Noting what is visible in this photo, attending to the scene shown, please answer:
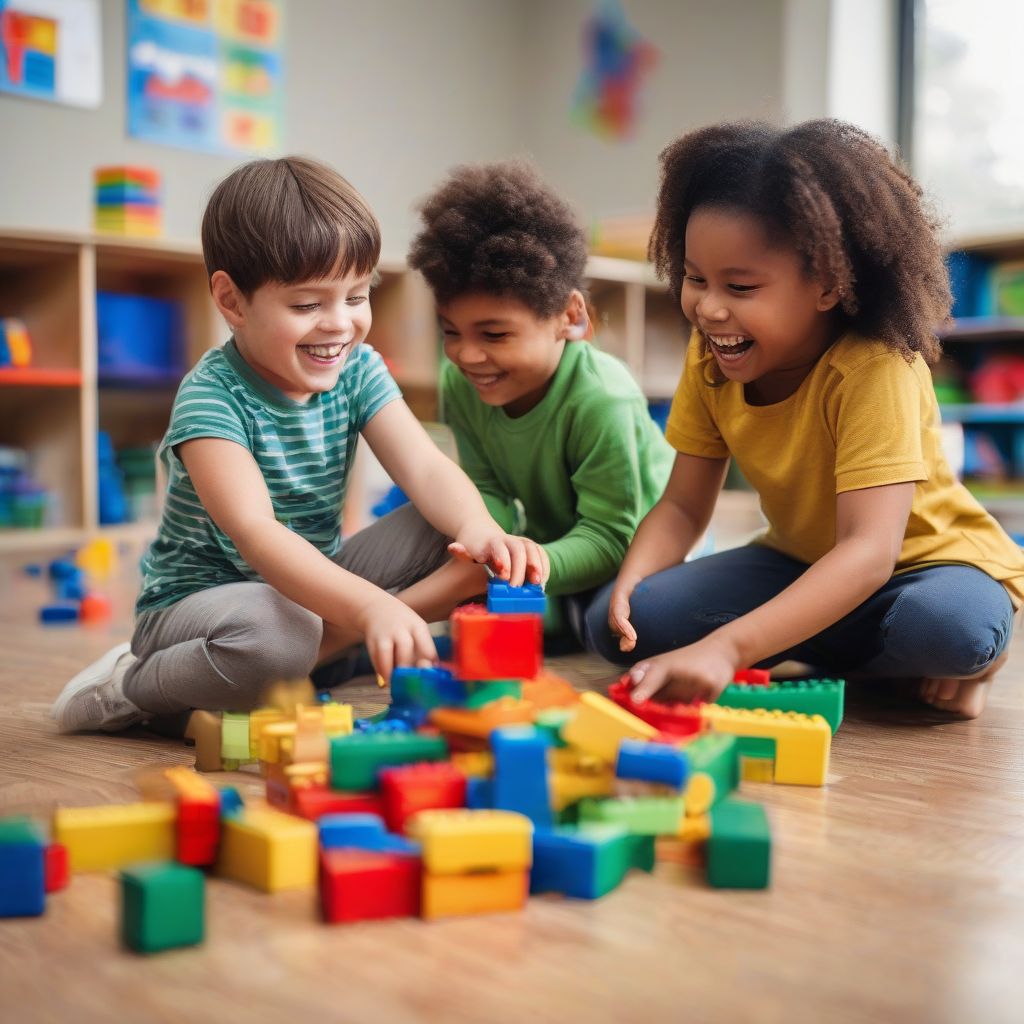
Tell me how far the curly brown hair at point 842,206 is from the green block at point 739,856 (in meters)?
0.54

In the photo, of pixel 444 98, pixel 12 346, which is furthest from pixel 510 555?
pixel 444 98

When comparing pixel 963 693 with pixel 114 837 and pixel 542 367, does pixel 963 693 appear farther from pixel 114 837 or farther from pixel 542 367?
pixel 114 837

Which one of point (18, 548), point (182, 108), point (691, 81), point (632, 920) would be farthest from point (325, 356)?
point (691, 81)

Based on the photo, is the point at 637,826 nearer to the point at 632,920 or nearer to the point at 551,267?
the point at 632,920

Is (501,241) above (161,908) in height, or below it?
above

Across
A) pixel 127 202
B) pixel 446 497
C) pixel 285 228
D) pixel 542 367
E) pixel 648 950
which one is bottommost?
pixel 648 950

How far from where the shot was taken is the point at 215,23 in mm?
3424

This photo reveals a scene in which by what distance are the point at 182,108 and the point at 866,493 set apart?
2.92 meters

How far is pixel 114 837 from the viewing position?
73 cm

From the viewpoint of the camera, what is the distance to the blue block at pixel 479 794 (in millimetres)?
731

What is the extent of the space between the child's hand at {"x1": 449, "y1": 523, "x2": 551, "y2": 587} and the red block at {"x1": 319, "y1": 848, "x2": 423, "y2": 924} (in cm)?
33

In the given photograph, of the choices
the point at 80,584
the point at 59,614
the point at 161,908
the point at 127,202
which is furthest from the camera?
the point at 127,202

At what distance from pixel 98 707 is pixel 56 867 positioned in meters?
0.41

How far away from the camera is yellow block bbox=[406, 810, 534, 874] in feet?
2.16
